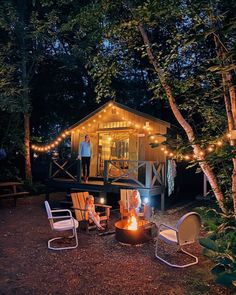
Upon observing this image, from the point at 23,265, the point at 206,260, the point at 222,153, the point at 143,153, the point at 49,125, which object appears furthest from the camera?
the point at 49,125

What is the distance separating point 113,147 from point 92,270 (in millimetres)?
6771

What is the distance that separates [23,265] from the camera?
14.3 ft

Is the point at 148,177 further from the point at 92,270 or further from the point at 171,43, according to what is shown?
the point at 92,270

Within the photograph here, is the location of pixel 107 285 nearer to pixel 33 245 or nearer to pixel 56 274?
pixel 56 274

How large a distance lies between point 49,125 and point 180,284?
1431cm

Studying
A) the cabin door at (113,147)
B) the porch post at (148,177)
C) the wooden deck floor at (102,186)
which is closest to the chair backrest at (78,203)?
the wooden deck floor at (102,186)

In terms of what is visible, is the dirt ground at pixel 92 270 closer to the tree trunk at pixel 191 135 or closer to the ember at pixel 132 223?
the ember at pixel 132 223

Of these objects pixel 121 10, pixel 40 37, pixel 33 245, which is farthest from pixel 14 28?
pixel 33 245

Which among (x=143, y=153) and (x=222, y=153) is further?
(x=143, y=153)

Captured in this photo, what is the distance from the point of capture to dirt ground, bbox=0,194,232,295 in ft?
11.9

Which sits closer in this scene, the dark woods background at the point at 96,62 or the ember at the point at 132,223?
the dark woods background at the point at 96,62

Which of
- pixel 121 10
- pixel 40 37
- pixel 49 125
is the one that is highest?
pixel 40 37

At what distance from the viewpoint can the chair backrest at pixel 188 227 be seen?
4.48 metres

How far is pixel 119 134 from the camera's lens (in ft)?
34.5
